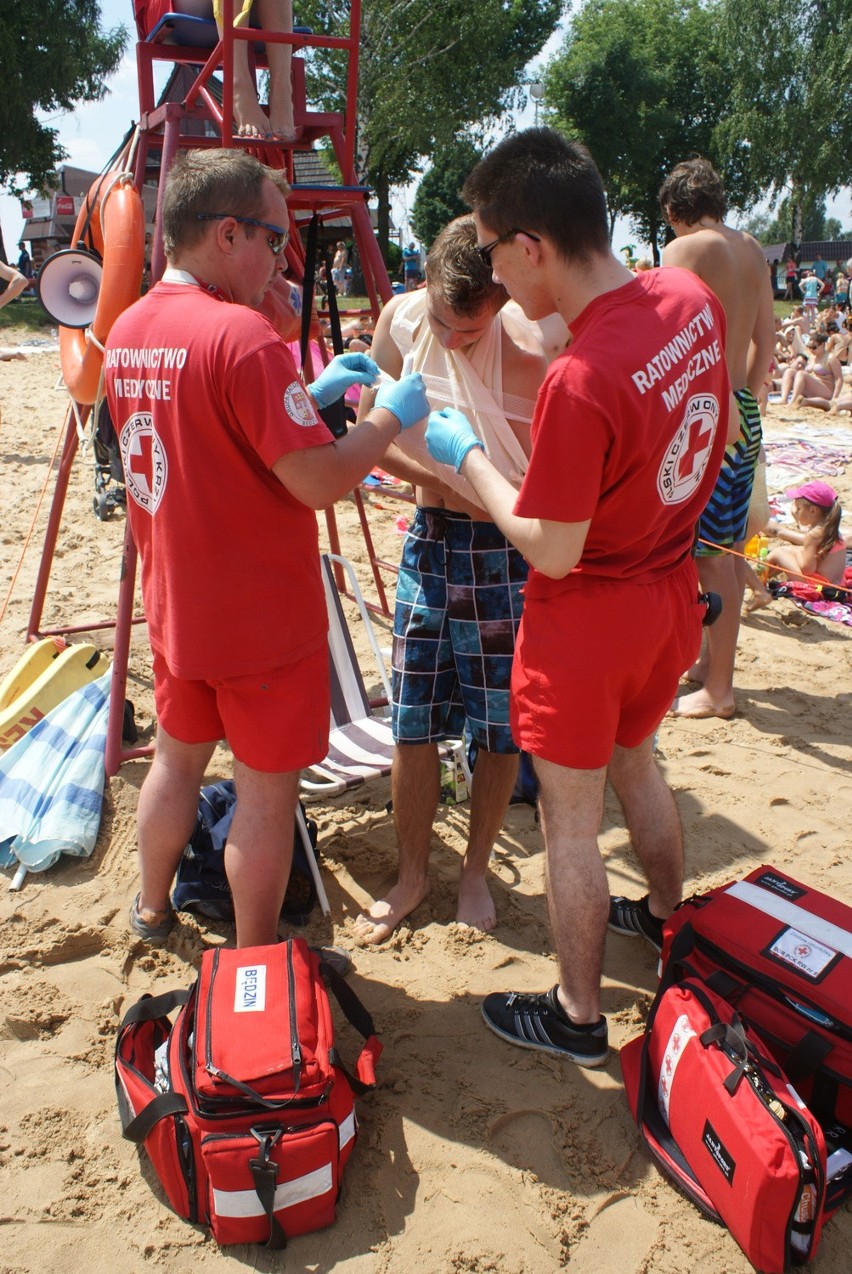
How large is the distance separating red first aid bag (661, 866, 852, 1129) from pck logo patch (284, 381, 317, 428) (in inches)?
57.2

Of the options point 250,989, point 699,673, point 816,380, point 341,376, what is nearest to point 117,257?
point 341,376

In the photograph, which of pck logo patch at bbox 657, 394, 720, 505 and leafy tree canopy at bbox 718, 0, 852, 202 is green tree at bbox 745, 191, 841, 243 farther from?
pck logo patch at bbox 657, 394, 720, 505

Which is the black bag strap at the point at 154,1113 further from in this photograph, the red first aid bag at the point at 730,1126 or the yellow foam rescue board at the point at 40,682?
the yellow foam rescue board at the point at 40,682

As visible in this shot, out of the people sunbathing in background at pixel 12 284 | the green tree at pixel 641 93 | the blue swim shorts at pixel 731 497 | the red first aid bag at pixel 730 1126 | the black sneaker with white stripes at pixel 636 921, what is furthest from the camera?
the green tree at pixel 641 93

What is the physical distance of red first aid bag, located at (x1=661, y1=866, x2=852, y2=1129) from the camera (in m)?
1.96

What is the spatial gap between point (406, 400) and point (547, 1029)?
157 cm

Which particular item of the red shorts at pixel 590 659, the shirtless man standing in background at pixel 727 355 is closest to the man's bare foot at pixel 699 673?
the shirtless man standing in background at pixel 727 355

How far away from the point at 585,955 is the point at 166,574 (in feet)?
4.29

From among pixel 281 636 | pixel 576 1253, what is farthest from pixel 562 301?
pixel 576 1253

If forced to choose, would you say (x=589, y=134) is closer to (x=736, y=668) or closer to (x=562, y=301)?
(x=736, y=668)

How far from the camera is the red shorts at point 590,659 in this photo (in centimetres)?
203

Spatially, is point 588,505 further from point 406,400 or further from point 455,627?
point 455,627

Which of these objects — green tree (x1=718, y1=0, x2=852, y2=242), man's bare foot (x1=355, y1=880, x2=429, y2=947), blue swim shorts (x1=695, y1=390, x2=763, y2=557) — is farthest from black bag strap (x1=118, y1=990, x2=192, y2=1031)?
green tree (x1=718, y1=0, x2=852, y2=242)

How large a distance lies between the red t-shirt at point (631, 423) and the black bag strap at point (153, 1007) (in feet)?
4.01
